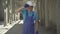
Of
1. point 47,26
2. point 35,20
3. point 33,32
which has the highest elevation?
point 35,20

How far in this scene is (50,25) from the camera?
11.4 m

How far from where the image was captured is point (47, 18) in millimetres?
12258

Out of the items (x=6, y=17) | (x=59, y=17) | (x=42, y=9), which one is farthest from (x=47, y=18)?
(x=59, y=17)

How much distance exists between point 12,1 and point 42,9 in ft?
10.5

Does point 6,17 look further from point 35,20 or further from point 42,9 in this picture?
point 35,20

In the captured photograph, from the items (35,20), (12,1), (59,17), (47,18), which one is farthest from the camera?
(12,1)

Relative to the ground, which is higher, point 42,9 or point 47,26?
point 42,9

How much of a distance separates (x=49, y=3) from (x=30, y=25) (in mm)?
8477

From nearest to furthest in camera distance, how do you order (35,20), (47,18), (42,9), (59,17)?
(35,20) → (59,17) → (47,18) → (42,9)

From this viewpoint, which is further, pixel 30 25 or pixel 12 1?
pixel 12 1

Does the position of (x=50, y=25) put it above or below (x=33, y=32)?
below

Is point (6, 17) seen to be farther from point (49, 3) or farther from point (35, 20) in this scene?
point (35, 20)

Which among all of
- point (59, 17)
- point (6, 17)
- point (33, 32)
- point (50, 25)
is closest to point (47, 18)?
point (50, 25)

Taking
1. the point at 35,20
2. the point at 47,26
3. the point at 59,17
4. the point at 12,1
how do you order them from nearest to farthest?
the point at 35,20 < the point at 59,17 < the point at 47,26 < the point at 12,1
